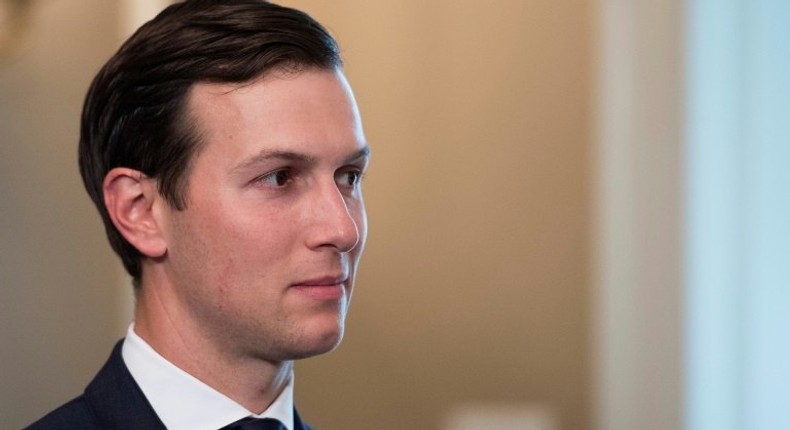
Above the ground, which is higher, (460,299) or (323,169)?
(323,169)

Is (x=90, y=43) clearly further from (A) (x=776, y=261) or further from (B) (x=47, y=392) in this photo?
(A) (x=776, y=261)

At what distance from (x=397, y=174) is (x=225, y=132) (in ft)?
3.41

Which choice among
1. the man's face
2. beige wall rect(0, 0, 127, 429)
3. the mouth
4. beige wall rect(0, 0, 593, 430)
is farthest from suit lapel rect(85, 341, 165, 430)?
beige wall rect(0, 0, 593, 430)

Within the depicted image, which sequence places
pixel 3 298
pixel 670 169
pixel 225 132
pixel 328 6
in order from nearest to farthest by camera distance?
pixel 225 132 < pixel 3 298 < pixel 670 169 < pixel 328 6

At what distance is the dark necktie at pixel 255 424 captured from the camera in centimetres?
144

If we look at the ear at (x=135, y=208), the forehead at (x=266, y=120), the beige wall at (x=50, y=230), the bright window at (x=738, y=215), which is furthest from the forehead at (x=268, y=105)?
the bright window at (x=738, y=215)

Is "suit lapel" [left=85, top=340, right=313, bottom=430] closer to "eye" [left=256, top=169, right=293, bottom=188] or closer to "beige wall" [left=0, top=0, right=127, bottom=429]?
"eye" [left=256, top=169, right=293, bottom=188]

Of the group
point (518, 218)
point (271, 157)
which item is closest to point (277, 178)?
point (271, 157)

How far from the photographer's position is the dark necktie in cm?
144

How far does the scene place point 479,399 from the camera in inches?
95.0

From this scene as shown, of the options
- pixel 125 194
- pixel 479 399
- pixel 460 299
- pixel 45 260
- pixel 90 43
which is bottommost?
pixel 479 399

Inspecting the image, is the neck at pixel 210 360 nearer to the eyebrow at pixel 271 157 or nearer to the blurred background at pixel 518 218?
the eyebrow at pixel 271 157

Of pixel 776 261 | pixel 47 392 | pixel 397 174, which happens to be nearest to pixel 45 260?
pixel 47 392

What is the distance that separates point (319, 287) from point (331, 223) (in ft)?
0.26
